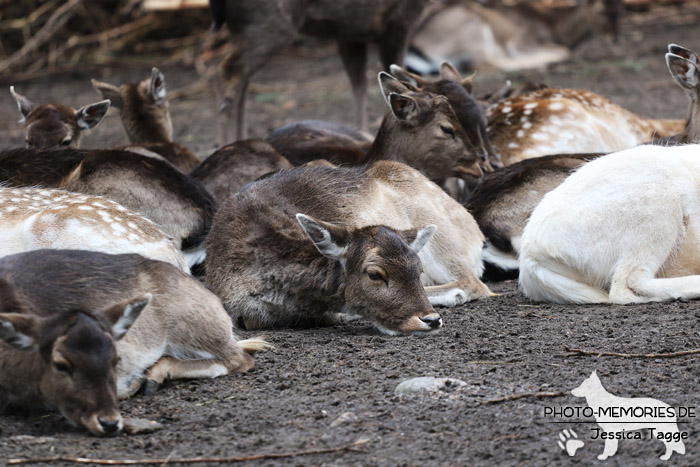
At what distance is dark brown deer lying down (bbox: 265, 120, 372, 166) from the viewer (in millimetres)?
8009

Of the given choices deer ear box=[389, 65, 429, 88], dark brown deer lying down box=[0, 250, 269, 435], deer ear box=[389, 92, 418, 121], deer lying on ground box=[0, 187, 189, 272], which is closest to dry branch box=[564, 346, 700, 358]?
dark brown deer lying down box=[0, 250, 269, 435]

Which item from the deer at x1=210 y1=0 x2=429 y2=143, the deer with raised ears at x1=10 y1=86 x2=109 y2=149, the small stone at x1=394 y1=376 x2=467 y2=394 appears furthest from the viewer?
the deer at x1=210 y1=0 x2=429 y2=143

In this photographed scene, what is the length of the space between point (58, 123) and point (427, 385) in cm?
479

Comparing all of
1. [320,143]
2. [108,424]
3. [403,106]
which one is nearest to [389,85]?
[403,106]

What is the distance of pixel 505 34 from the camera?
17000mm

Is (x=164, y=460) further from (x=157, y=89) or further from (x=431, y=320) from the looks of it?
(x=157, y=89)

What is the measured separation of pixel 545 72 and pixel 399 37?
5027mm

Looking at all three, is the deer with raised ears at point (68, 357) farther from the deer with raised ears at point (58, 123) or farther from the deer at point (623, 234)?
the deer with raised ears at point (58, 123)

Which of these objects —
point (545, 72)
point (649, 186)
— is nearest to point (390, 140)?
point (649, 186)

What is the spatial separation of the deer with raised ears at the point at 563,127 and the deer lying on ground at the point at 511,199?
4.63 ft

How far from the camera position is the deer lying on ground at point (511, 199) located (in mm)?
6660

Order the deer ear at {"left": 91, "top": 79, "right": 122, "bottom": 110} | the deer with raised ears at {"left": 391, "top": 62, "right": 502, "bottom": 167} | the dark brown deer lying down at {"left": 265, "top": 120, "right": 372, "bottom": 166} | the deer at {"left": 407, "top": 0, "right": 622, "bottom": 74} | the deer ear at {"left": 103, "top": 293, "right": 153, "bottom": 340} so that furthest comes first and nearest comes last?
the deer at {"left": 407, "top": 0, "right": 622, "bottom": 74}
the deer ear at {"left": 91, "top": 79, "right": 122, "bottom": 110}
the dark brown deer lying down at {"left": 265, "top": 120, "right": 372, "bottom": 166}
the deer with raised ears at {"left": 391, "top": 62, "right": 502, "bottom": 167}
the deer ear at {"left": 103, "top": 293, "right": 153, "bottom": 340}

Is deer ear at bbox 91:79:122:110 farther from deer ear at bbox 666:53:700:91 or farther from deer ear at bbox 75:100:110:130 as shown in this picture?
deer ear at bbox 666:53:700:91

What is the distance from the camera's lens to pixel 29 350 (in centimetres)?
381
